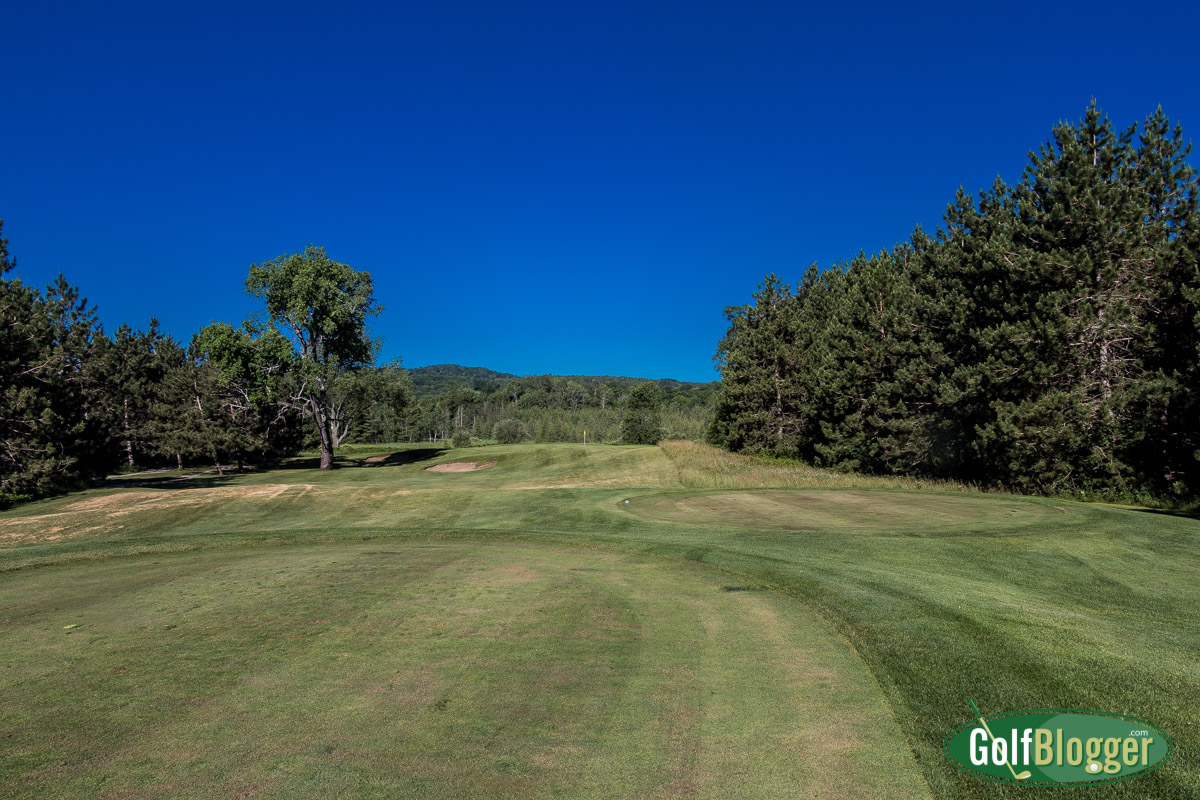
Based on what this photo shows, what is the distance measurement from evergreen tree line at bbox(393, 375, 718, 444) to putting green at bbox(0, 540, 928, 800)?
5973 cm

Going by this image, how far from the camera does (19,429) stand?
93.4 ft

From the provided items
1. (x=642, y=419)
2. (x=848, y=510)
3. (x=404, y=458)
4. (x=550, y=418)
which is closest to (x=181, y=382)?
(x=404, y=458)

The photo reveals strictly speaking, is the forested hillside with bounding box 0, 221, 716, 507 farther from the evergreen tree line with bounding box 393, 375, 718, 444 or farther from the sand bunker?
the evergreen tree line with bounding box 393, 375, 718, 444

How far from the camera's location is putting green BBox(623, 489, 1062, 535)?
632 inches

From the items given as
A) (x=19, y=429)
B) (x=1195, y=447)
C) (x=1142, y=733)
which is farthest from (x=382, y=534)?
(x=1195, y=447)

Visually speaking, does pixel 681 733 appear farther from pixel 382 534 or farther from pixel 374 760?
pixel 382 534

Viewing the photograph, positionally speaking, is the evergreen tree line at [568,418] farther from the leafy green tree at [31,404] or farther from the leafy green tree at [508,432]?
the leafy green tree at [31,404]

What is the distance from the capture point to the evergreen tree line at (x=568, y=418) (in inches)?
3898

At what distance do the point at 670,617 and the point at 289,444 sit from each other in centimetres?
5142

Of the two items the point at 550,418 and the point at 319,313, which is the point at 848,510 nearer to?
the point at 319,313

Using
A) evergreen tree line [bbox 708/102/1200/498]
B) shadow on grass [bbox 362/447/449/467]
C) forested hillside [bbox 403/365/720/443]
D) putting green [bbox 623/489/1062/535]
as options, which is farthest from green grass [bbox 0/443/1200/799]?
forested hillside [bbox 403/365/720/443]

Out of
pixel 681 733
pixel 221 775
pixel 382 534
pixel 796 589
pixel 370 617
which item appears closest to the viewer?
pixel 221 775

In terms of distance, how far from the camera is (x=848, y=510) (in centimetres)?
1859

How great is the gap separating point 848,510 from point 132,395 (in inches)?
2166
